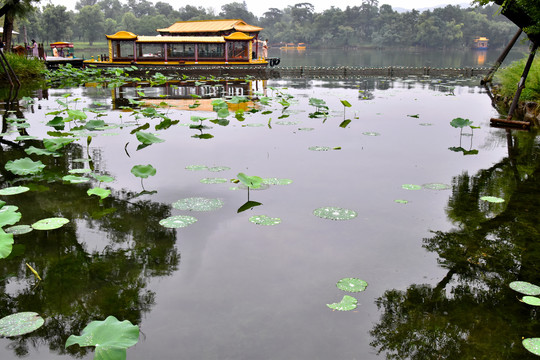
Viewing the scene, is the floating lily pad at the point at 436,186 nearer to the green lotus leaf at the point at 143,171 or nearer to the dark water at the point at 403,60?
the green lotus leaf at the point at 143,171

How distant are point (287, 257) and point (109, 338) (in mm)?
1607

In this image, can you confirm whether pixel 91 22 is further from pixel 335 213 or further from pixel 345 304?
pixel 345 304

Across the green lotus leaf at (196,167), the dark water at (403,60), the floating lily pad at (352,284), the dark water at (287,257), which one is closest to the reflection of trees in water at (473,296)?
the dark water at (287,257)

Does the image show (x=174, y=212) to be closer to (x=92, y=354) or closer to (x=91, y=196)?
(x=91, y=196)

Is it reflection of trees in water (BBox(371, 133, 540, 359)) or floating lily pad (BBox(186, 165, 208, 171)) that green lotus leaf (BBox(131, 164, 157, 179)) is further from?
reflection of trees in water (BBox(371, 133, 540, 359))

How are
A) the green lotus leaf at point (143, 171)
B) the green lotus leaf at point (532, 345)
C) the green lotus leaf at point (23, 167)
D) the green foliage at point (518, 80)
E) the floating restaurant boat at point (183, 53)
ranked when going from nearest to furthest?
the green lotus leaf at point (532, 345)
the green lotus leaf at point (23, 167)
the green lotus leaf at point (143, 171)
the green foliage at point (518, 80)
the floating restaurant boat at point (183, 53)

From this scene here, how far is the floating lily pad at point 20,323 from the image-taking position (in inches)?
101

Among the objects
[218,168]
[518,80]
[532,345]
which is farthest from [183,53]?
[532,345]

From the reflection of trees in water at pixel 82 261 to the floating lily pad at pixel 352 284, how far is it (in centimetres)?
128

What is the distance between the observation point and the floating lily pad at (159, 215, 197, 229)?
407 cm

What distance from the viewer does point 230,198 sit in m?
4.92

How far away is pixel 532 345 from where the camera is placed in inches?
96.6

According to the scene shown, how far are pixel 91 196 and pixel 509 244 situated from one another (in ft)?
13.9

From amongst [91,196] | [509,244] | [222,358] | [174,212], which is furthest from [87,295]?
[509,244]
